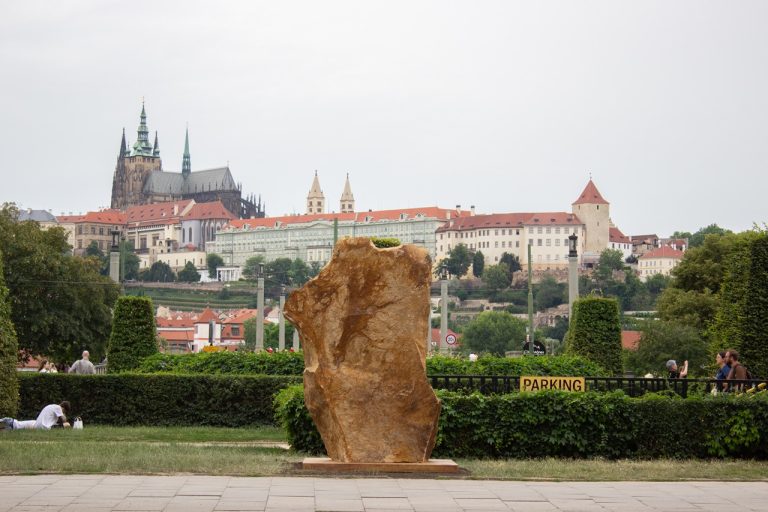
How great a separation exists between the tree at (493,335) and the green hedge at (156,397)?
111009mm

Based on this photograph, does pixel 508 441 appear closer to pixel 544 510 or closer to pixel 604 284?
pixel 544 510

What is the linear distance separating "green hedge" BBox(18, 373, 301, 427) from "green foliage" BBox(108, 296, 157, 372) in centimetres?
383

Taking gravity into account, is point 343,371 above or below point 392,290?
below

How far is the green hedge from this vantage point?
19938 millimetres

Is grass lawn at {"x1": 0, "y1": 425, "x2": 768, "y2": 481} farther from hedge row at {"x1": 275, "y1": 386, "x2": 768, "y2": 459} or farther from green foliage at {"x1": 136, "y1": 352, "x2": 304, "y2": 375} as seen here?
green foliage at {"x1": 136, "y1": 352, "x2": 304, "y2": 375}

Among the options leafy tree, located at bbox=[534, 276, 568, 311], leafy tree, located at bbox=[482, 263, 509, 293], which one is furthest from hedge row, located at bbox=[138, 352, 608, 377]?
leafy tree, located at bbox=[482, 263, 509, 293]

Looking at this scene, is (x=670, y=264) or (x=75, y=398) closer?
(x=75, y=398)

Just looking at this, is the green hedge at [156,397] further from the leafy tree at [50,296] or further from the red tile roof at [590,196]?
the red tile roof at [590,196]

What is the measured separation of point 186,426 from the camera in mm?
19703

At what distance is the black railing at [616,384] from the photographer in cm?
1471

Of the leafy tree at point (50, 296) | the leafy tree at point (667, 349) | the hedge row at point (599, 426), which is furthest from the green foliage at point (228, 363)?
the leafy tree at point (667, 349)

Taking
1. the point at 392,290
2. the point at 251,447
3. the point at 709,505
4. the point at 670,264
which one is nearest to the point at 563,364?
the point at 251,447

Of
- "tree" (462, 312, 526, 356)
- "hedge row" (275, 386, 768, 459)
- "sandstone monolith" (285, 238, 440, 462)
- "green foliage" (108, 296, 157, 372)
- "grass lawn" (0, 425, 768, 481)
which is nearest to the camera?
"grass lawn" (0, 425, 768, 481)

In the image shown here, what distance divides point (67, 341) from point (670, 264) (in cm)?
15289
